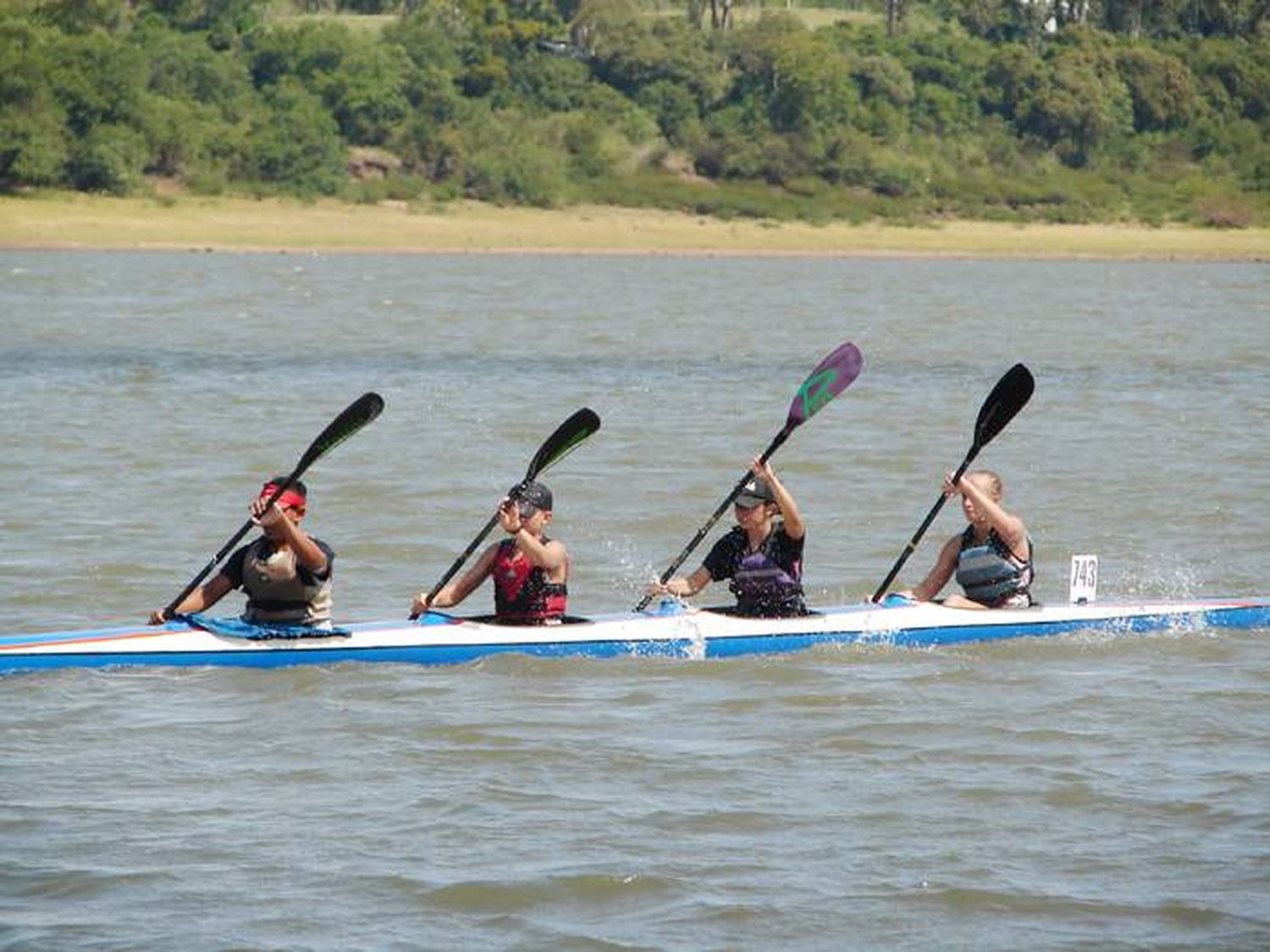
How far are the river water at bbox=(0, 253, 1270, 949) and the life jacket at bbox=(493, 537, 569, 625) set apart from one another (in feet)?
0.81

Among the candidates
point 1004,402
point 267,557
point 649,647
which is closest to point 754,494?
point 649,647

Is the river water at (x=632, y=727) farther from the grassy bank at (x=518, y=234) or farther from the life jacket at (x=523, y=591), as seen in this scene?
the grassy bank at (x=518, y=234)

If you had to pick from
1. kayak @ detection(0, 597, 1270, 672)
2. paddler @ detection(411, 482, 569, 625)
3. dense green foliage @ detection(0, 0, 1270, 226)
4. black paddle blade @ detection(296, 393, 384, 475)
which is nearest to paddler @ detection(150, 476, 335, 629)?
kayak @ detection(0, 597, 1270, 672)

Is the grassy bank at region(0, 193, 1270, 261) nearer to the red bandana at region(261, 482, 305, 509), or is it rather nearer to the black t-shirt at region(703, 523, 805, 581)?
the black t-shirt at region(703, 523, 805, 581)

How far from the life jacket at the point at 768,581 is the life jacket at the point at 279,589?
2.02 m

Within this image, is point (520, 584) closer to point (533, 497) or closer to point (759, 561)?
point (533, 497)

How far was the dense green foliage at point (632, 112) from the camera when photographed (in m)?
63.9

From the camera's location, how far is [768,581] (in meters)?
12.7

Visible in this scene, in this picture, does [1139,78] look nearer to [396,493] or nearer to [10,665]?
[396,493]

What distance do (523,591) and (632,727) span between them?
57.4 inches

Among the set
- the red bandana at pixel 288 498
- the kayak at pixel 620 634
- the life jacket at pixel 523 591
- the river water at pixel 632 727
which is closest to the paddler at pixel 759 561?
the kayak at pixel 620 634

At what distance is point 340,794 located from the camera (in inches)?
396

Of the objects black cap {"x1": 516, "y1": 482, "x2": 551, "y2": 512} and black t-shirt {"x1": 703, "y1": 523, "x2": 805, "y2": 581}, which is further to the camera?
black t-shirt {"x1": 703, "y1": 523, "x2": 805, "y2": 581}

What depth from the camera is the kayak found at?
1196cm
